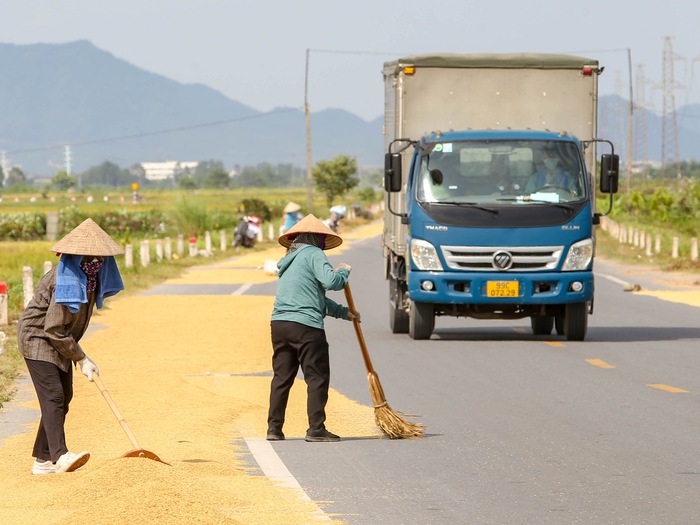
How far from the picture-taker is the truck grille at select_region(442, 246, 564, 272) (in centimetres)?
1617

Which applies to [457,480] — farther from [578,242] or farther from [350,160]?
[350,160]

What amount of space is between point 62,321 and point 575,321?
31.5ft

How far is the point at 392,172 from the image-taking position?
16469 mm

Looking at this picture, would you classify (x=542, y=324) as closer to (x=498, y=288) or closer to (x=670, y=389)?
(x=498, y=288)

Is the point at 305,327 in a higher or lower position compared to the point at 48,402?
higher

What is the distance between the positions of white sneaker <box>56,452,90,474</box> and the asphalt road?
1315mm

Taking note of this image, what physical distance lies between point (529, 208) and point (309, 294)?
6696 millimetres

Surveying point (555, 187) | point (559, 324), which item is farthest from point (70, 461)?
point (559, 324)

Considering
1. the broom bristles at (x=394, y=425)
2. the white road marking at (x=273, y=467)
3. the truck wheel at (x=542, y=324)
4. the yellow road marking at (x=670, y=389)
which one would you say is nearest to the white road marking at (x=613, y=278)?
the truck wheel at (x=542, y=324)

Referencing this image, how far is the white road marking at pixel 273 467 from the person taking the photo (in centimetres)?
765

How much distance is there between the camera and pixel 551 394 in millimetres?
12211

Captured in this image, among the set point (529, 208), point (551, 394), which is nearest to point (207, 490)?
point (551, 394)

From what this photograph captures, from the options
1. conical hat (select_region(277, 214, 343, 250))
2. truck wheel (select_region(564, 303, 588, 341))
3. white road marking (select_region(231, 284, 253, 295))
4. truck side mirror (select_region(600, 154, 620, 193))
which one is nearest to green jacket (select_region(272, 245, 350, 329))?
conical hat (select_region(277, 214, 343, 250))

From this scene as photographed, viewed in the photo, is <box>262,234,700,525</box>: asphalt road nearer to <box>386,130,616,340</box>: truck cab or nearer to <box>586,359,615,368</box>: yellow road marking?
<box>586,359,615,368</box>: yellow road marking
